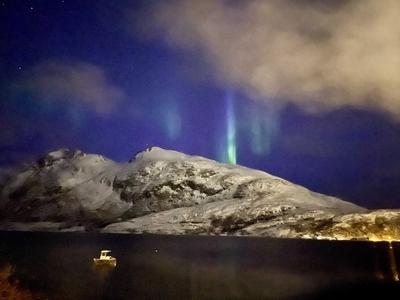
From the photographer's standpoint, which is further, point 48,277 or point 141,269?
point 141,269

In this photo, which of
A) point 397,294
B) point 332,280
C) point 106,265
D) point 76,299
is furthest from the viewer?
point 106,265

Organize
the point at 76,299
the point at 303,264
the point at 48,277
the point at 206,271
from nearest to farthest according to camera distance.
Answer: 1. the point at 76,299
2. the point at 48,277
3. the point at 206,271
4. the point at 303,264

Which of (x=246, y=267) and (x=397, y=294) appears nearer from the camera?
(x=397, y=294)

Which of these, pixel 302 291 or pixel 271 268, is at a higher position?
pixel 271 268

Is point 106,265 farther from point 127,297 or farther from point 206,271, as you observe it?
point 127,297

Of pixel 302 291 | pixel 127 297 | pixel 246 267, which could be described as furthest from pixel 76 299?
pixel 246 267

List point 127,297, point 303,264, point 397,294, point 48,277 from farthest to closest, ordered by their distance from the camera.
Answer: point 303,264
point 48,277
point 397,294
point 127,297

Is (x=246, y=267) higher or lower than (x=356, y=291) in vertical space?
higher

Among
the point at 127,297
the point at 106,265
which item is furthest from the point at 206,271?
the point at 127,297

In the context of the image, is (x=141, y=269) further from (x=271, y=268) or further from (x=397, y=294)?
(x=397, y=294)
